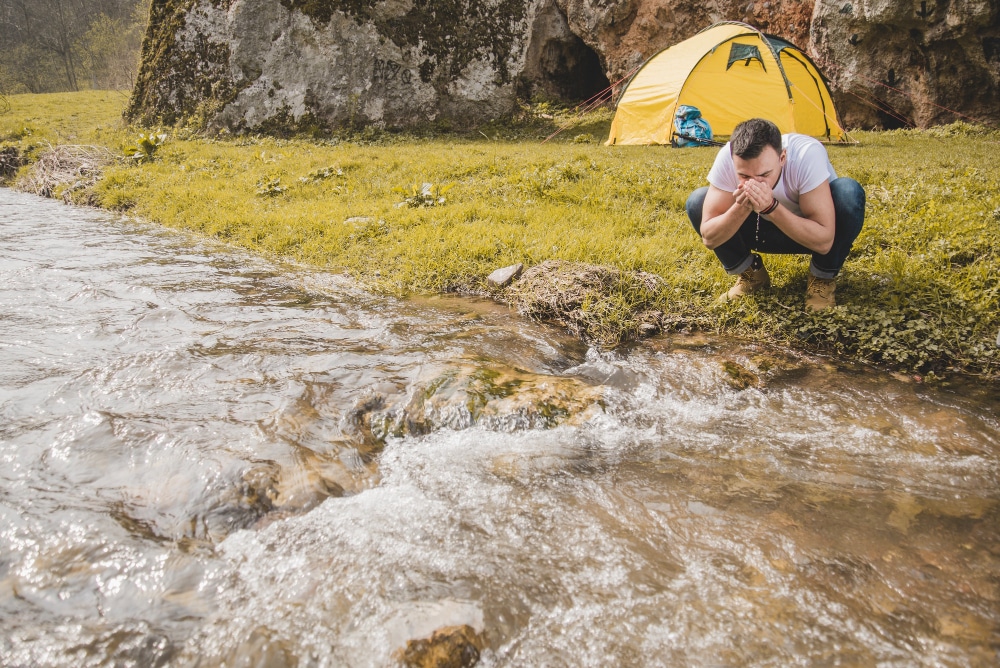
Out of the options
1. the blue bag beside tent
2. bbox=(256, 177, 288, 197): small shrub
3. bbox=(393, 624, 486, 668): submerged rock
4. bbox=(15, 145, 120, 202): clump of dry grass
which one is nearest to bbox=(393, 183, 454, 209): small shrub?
bbox=(256, 177, 288, 197): small shrub

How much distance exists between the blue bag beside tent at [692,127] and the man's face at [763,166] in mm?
7187

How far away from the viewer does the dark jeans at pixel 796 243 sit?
4.05m

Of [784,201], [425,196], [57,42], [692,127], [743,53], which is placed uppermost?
[57,42]

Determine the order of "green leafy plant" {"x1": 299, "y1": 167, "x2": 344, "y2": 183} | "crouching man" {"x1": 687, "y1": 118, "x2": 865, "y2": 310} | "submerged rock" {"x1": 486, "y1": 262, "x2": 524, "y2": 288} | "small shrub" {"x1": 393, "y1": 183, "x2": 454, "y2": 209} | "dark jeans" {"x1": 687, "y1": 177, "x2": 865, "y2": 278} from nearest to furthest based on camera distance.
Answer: "crouching man" {"x1": 687, "y1": 118, "x2": 865, "y2": 310}
"dark jeans" {"x1": 687, "y1": 177, "x2": 865, "y2": 278}
"submerged rock" {"x1": 486, "y1": 262, "x2": 524, "y2": 288}
"small shrub" {"x1": 393, "y1": 183, "x2": 454, "y2": 209}
"green leafy plant" {"x1": 299, "y1": 167, "x2": 344, "y2": 183}

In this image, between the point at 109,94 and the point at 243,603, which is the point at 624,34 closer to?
the point at 243,603

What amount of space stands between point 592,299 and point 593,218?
210 centimetres

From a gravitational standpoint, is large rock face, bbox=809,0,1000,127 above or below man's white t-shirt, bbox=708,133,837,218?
above

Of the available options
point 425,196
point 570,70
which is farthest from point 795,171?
point 570,70

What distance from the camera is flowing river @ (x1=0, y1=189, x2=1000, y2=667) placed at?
2.05 meters

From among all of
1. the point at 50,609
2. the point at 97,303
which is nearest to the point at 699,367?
the point at 50,609

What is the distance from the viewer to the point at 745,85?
10.5 metres

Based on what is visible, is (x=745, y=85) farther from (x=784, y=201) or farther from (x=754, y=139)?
(x=754, y=139)

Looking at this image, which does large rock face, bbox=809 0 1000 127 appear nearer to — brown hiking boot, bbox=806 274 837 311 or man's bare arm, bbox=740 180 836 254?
brown hiking boot, bbox=806 274 837 311

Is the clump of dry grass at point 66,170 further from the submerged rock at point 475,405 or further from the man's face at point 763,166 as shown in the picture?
the man's face at point 763,166
